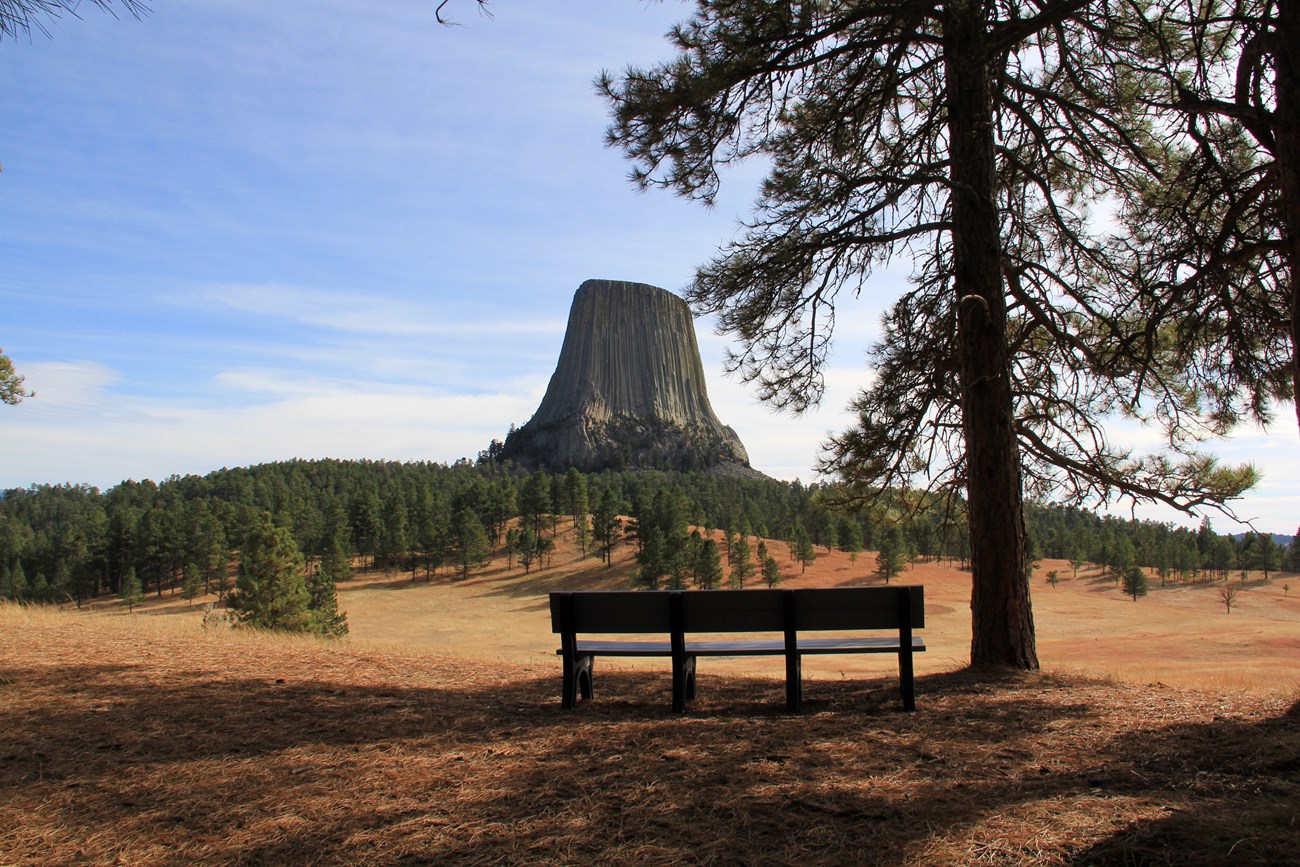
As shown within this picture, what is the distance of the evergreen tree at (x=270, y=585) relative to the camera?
2419 centimetres

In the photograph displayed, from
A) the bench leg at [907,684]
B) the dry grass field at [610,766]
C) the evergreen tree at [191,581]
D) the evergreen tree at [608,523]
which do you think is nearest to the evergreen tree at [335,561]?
the evergreen tree at [191,581]

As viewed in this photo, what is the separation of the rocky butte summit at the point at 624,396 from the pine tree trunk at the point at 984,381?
3216 inches

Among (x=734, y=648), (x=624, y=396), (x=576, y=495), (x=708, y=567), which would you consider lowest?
(x=708, y=567)

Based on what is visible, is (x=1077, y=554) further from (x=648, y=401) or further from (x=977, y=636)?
(x=977, y=636)

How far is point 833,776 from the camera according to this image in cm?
318

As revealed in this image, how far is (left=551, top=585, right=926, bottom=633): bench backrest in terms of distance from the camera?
4.60 m

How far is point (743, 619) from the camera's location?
463 centimetres

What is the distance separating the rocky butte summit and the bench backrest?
8289cm

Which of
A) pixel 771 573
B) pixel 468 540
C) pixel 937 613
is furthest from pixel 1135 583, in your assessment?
pixel 468 540

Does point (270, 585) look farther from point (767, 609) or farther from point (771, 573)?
point (767, 609)

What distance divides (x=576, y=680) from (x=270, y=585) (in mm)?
23324

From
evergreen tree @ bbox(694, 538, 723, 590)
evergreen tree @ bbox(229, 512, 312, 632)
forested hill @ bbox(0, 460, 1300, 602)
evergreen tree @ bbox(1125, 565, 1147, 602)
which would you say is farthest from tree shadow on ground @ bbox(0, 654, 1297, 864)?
evergreen tree @ bbox(1125, 565, 1147, 602)

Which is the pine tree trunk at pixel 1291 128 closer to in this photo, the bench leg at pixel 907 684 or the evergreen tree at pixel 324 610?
the bench leg at pixel 907 684

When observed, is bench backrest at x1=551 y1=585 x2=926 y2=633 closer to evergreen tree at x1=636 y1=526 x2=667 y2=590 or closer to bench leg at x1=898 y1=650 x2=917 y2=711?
bench leg at x1=898 y1=650 x2=917 y2=711
